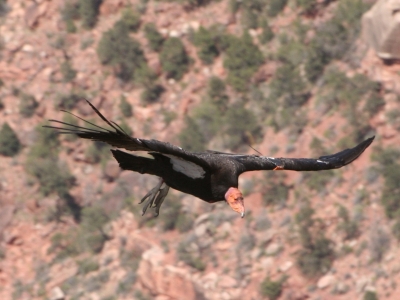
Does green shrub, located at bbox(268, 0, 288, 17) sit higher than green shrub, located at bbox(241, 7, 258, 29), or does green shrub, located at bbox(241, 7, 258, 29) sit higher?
green shrub, located at bbox(268, 0, 288, 17)

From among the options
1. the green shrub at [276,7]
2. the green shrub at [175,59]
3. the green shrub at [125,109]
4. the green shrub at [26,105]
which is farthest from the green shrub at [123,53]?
the green shrub at [276,7]

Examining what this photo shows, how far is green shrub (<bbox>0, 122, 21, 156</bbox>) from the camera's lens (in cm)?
4197

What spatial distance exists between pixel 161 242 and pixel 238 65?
983 cm

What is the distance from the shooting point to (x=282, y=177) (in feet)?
120

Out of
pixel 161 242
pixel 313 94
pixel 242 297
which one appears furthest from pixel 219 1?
pixel 242 297

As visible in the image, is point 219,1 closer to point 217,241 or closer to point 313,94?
point 313,94

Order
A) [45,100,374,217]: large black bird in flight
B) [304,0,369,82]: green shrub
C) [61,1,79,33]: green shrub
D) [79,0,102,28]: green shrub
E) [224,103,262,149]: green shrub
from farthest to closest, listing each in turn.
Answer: [61,1,79,33]: green shrub → [79,0,102,28]: green shrub → [304,0,369,82]: green shrub → [224,103,262,149]: green shrub → [45,100,374,217]: large black bird in flight

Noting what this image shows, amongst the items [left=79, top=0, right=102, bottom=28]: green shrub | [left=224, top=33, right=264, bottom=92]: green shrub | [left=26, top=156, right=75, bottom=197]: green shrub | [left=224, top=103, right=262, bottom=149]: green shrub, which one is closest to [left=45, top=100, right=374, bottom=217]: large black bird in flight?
[left=224, top=103, right=262, bottom=149]: green shrub

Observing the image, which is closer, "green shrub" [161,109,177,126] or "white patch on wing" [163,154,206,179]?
"white patch on wing" [163,154,206,179]

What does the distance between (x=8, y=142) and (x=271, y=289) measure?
50.6 ft

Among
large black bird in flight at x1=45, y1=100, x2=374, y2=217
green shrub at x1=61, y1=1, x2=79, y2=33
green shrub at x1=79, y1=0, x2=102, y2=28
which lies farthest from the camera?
green shrub at x1=61, y1=1, x2=79, y2=33

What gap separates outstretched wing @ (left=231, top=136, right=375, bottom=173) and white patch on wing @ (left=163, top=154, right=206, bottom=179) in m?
1.11

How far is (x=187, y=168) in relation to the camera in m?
13.9

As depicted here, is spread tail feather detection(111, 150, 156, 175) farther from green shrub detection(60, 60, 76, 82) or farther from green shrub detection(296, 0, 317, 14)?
green shrub detection(60, 60, 76, 82)
